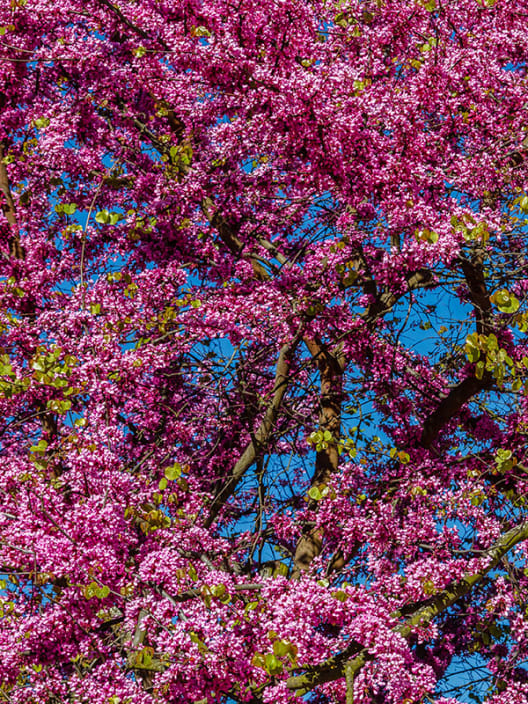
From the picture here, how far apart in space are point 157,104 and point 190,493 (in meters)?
4.94

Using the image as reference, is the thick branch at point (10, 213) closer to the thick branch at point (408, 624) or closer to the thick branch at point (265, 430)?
the thick branch at point (265, 430)

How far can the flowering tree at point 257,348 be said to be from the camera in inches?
216

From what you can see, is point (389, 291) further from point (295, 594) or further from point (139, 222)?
point (295, 594)

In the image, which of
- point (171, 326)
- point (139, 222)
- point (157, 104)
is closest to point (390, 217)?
point (171, 326)

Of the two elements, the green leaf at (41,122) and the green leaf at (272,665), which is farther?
the green leaf at (41,122)

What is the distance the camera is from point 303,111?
610 centimetres

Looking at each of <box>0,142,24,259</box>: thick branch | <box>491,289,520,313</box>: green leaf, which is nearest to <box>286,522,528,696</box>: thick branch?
<box>491,289,520,313</box>: green leaf

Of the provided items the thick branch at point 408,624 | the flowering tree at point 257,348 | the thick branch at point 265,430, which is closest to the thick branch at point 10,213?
the flowering tree at point 257,348

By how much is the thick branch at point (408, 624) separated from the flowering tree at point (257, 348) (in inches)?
1.0

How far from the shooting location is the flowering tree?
550 centimetres

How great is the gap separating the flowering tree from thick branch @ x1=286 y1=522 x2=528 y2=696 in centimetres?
3

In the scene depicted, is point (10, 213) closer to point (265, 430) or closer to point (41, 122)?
point (41, 122)

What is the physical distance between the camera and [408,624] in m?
5.62

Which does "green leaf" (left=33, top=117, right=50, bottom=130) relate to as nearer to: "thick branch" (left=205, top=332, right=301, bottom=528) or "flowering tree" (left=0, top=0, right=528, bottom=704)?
"flowering tree" (left=0, top=0, right=528, bottom=704)
